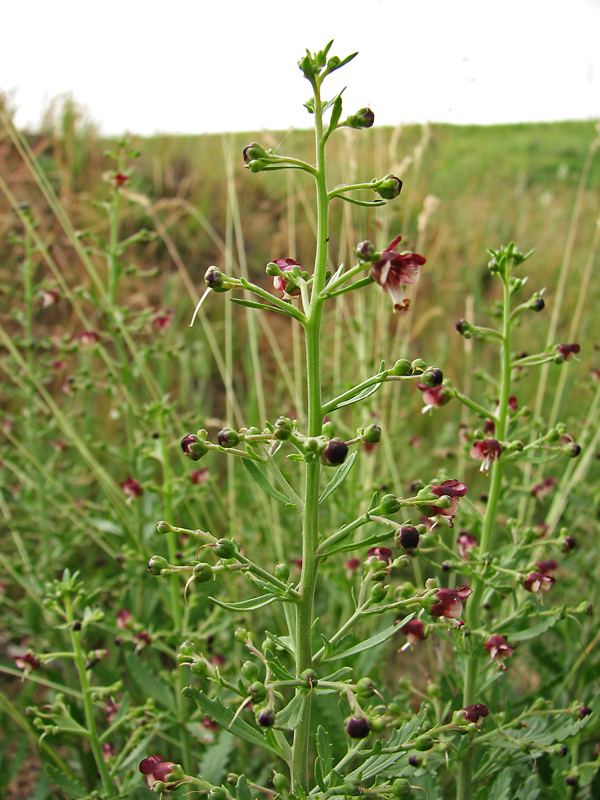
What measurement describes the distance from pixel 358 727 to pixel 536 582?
52cm

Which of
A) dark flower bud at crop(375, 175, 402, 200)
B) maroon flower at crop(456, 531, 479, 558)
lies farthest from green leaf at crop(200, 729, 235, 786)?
dark flower bud at crop(375, 175, 402, 200)

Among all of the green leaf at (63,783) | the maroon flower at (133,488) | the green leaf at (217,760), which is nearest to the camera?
the green leaf at (63,783)

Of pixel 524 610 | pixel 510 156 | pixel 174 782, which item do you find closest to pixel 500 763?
pixel 524 610

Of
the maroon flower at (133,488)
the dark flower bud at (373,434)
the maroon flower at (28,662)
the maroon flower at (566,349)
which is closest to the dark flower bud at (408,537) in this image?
the dark flower bud at (373,434)

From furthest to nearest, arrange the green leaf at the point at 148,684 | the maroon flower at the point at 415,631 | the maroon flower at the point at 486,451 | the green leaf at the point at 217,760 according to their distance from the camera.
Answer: the green leaf at the point at 148,684 < the green leaf at the point at 217,760 < the maroon flower at the point at 486,451 < the maroon flower at the point at 415,631

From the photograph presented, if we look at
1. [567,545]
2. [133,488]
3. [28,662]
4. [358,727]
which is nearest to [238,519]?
[133,488]

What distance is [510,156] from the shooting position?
10.6m

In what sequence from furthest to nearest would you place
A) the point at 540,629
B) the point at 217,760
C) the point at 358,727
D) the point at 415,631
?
the point at 217,760 < the point at 540,629 < the point at 415,631 < the point at 358,727

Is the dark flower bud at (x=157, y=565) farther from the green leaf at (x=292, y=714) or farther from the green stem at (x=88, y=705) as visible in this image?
the green stem at (x=88, y=705)

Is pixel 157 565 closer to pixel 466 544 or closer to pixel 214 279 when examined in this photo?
pixel 214 279

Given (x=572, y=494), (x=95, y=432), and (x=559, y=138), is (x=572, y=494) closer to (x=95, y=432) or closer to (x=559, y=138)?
(x=95, y=432)

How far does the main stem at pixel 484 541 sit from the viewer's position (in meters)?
1.28

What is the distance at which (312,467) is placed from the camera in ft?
3.11

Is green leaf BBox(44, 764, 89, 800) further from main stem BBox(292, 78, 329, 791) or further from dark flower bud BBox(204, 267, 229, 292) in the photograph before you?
dark flower bud BBox(204, 267, 229, 292)
